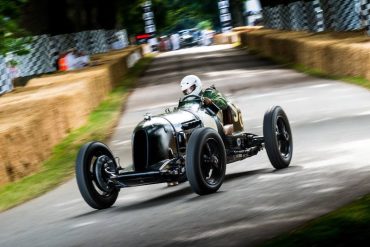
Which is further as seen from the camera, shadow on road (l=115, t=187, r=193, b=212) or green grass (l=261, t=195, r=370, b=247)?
shadow on road (l=115, t=187, r=193, b=212)

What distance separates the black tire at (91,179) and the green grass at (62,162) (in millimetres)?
2038

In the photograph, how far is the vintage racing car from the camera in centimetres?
971

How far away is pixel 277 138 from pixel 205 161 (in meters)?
1.76

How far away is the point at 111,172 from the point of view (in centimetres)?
1037

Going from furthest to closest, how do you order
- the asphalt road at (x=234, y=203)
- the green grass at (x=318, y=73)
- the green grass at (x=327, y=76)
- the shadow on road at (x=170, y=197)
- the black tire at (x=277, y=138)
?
1. the green grass at (x=318, y=73)
2. the green grass at (x=327, y=76)
3. the black tire at (x=277, y=138)
4. the shadow on road at (x=170, y=197)
5. the asphalt road at (x=234, y=203)

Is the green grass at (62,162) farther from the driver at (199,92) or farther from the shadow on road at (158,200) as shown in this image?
the driver at (199,92)

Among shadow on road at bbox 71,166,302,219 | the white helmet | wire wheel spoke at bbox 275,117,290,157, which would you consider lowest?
shadow on road at bbox 71,166,302,219

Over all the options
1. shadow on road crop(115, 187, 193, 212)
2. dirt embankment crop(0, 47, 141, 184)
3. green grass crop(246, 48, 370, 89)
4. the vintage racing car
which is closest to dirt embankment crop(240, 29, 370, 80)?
green grass crop(246, 48, 370, 89)

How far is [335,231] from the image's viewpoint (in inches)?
255

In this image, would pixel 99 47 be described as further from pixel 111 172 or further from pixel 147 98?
pixel 111 172

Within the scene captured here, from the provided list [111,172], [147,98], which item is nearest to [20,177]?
[111,172]

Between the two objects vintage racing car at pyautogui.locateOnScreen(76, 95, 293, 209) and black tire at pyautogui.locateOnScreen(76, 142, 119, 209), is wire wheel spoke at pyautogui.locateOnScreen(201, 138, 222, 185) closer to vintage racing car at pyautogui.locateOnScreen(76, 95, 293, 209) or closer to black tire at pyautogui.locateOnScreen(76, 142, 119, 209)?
vintage racing car at pyautogui.locateOnScreen(76, 95, 293, 209)

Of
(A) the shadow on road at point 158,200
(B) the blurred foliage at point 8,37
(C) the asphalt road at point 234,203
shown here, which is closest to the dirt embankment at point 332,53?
(C) the asphalt road at point 234,203

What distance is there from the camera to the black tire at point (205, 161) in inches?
371
